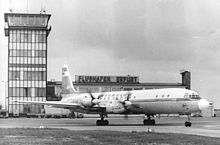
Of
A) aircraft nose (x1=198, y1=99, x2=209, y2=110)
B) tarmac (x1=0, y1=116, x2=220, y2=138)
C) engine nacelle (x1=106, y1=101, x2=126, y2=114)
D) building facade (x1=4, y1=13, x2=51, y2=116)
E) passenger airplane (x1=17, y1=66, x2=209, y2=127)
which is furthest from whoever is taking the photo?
building facade (x1=4, y1=13, x2=51, y2=116)

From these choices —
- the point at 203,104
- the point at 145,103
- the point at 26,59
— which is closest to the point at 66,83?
the point at 145,103

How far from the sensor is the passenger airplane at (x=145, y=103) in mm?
38938

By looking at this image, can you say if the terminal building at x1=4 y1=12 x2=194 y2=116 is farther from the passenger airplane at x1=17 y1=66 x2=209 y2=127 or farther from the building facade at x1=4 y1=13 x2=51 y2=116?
the passenger airplane at x1=17 y1=66 x2=209 y2=127

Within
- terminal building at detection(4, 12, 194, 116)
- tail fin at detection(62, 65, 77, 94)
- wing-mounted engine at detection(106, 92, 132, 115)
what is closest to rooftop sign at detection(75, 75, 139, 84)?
terminal building at detection(4, 12, 194, 116)

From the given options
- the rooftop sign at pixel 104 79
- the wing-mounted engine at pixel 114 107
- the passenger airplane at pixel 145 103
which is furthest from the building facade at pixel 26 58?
the wing-mounted engine at pixel 114 107

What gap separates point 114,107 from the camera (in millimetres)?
43812

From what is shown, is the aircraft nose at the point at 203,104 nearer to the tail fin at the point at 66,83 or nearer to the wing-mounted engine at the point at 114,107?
the wing-mounted engine at the point at 114,107

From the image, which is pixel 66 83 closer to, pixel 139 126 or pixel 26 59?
pixel 139 126

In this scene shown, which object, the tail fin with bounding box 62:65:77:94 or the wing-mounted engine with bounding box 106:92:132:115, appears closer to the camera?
the wing-mounted engine with bounding box 106:92:132:115

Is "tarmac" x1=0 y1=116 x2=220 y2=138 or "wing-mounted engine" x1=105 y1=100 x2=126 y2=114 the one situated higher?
"wing-mounted engine" x1=105 y1=100 x2=126 y2=114

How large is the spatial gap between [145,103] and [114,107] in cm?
352

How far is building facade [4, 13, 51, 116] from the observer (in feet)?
295

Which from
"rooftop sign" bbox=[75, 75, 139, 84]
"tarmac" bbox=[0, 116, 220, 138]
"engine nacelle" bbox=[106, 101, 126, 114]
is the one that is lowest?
"tarmac" bbox=[0, 116, 220, 138]

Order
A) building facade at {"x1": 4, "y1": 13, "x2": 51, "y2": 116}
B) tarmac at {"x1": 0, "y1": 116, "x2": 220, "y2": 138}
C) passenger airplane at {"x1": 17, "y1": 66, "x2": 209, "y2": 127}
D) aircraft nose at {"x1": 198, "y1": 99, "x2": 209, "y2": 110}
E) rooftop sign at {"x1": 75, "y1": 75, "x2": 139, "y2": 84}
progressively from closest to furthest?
1. tarmac at {"x1": 0, "y1": 116, "x2": 220, "y2": 138}
2. aircraft nose at {"x1": 198, "y1": 99, "x2": 209, "y2": 110}
3. passenger airplane at {"x1": 17, "y1": 66, "x2": 209, "y2": 127}
4. building facade at {"x1": 4, "y1": 13, "x2": 51, "y2": 116}
5. rooftop sign at {"x1": 75, "y1": 75, "x2": 139, "y2": 84}
